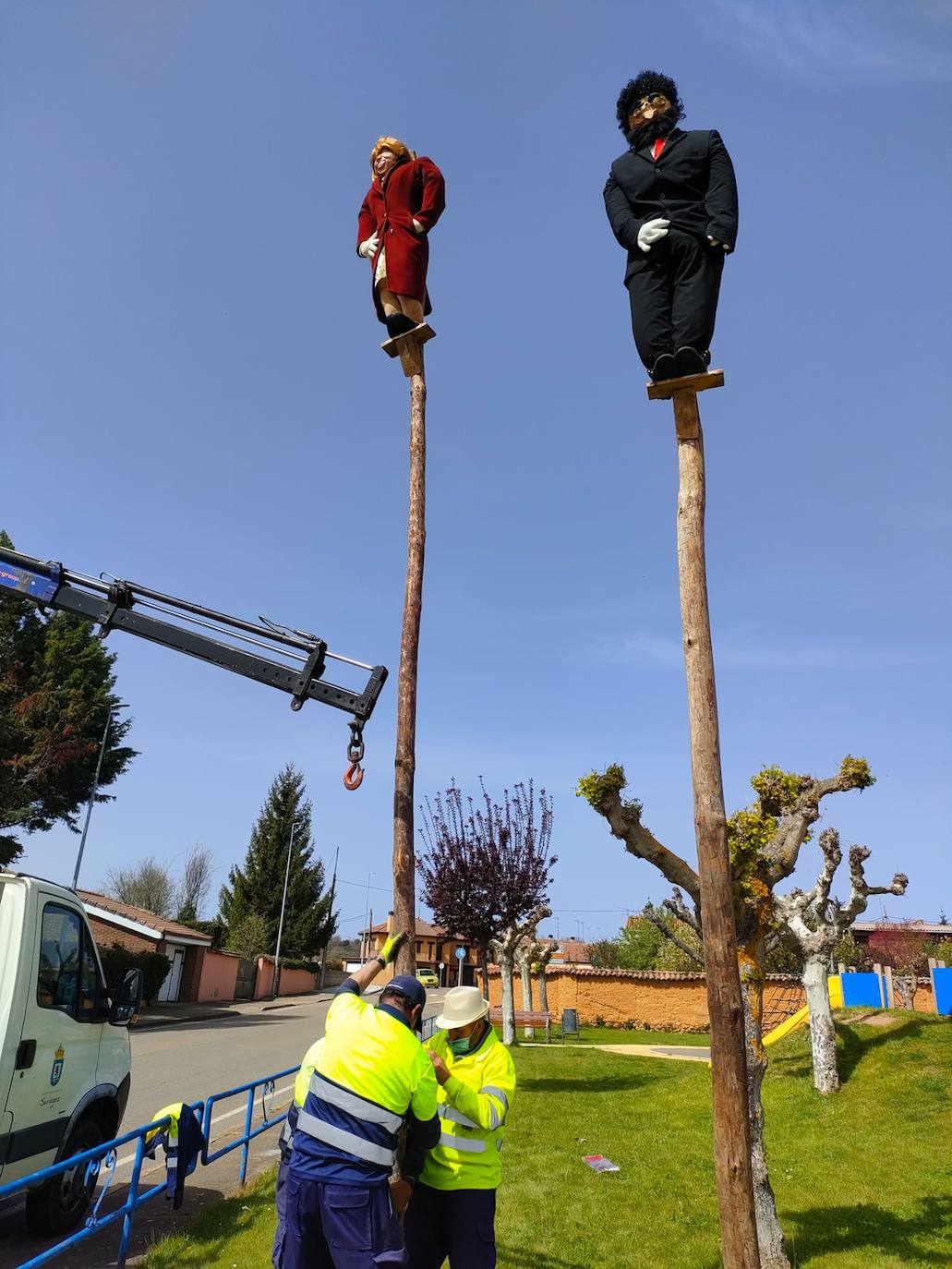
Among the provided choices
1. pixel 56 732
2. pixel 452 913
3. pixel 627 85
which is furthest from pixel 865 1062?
pixel 56 732

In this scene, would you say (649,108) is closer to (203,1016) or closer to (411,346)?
(411,346)

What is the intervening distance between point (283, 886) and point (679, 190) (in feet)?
172

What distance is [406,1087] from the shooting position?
3.93 m

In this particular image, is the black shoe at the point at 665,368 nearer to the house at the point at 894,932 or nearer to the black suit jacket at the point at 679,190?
the black suit jacket at the point at 679,190

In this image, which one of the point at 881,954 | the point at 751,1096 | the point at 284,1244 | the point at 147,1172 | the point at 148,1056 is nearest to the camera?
the point at 284,1244

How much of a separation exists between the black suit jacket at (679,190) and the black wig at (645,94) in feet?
0.54

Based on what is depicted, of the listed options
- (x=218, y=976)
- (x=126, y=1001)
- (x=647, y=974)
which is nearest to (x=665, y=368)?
(x=126, y=1001)

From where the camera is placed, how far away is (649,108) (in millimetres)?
5727

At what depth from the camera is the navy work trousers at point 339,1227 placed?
3.72m

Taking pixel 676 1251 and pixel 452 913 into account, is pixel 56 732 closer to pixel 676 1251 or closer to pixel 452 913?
pixel 452 913

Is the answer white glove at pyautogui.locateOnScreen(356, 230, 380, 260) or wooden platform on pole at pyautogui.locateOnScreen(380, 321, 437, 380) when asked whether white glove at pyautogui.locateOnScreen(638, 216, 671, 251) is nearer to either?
wooden platform on pole at pyautogui.locateOnScreen(380, 321, 437, 380)

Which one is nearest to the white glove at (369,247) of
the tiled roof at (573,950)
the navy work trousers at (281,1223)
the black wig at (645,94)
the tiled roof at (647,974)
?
the black wig at (645,94)

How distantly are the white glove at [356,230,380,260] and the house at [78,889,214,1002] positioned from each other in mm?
29208

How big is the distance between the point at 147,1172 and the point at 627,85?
35.3 feet
